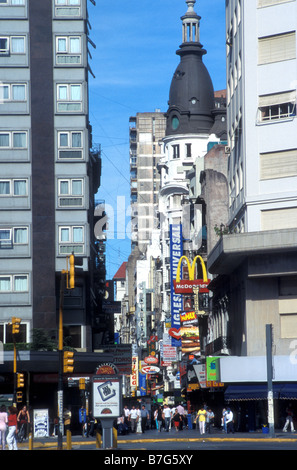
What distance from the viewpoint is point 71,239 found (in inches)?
2712

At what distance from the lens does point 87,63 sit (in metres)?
72.6

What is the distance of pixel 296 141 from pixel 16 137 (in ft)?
80.8

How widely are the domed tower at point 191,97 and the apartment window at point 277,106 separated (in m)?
76.7

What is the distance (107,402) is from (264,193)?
20.6 metres

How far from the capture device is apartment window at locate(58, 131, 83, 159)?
2741 inches

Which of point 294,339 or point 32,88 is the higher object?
point 32,88

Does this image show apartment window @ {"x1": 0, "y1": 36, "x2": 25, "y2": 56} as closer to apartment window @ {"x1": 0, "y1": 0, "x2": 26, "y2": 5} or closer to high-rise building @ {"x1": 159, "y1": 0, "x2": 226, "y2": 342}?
apartment window @ {"x1": 0, "y1": 0, "x2": 26, "y2": 5}

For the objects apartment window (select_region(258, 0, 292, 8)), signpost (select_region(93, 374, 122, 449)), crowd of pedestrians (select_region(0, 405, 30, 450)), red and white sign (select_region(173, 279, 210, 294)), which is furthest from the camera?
red and white sign (select_region(173, 279, 210, 294))

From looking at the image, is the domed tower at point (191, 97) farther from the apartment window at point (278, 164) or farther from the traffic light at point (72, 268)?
the traffic light at point (72, 268)

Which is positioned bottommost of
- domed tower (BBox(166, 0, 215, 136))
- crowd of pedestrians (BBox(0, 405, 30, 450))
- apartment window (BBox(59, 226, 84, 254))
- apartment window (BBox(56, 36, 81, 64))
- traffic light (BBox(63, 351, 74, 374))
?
crowd of pedestrians (BBox(0, 405, 30, 450))

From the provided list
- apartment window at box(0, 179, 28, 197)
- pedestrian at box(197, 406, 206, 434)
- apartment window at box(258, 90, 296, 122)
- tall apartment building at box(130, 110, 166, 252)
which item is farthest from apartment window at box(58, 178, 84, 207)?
tall apartment building at box(130, 110, 166, 252)

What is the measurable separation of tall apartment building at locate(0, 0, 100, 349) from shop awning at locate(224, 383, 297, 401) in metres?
20.3
